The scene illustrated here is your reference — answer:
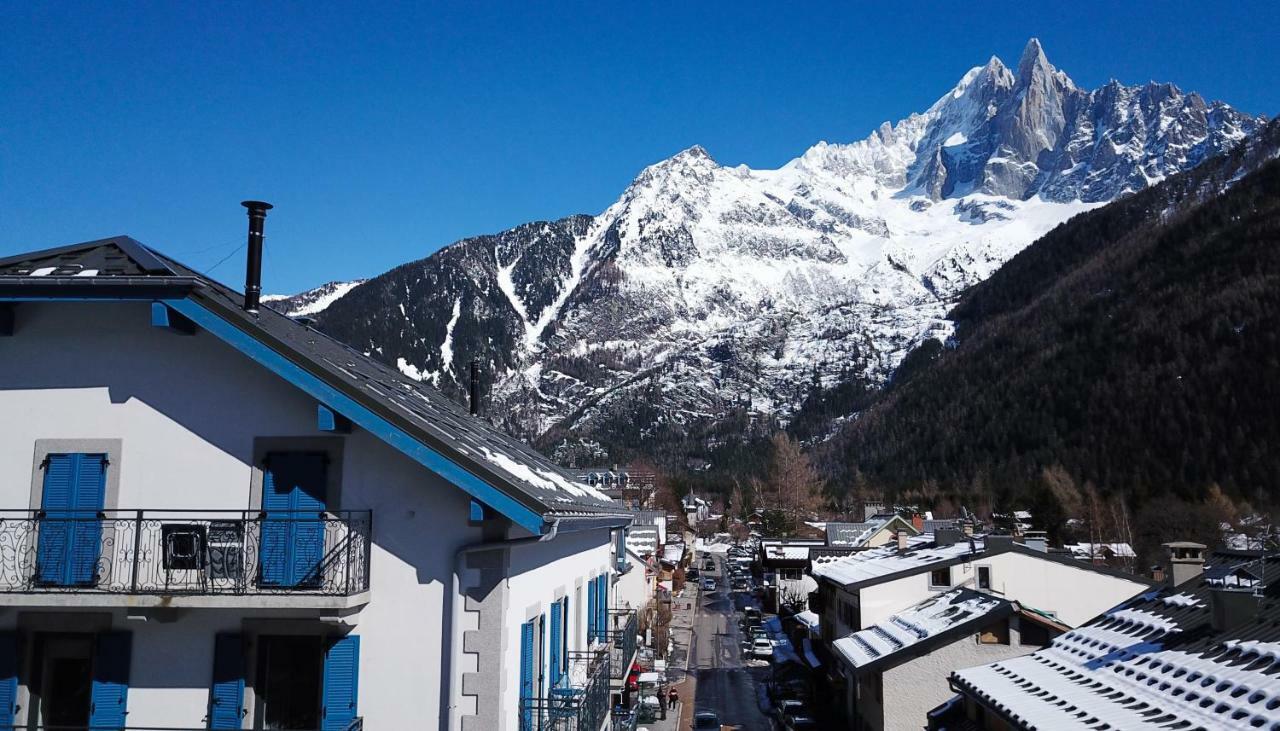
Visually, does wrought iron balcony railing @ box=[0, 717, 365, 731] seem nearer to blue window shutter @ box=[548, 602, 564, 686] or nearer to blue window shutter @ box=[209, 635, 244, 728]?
blue window shutter @ box=[209, 635, 244, 728]

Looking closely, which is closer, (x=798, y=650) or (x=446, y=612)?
(x=446, y=612)

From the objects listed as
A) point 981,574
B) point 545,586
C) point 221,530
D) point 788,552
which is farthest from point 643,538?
point 221,530

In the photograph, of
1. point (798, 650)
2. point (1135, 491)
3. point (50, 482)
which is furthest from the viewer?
point (1135, 491)

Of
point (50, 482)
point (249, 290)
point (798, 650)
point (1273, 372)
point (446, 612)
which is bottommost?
point (798, 650)

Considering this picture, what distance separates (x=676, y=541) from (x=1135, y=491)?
62593 mm

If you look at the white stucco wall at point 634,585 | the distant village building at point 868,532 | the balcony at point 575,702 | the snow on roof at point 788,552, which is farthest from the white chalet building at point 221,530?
the snow on roof at point 788,552

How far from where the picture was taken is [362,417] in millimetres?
10164

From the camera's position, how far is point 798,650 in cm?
5194

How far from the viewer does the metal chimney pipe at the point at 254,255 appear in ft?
40.1

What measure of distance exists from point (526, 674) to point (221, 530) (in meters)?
4.15

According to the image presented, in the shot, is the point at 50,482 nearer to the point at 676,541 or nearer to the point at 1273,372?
the point at 676,541

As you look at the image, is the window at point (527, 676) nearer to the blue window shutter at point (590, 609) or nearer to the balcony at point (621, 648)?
the blue window shutter at point (590, 609)

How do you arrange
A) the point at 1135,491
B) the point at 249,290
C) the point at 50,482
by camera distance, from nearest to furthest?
1. the point at 50,482
2. the point at 249,290
3. the point at 1135,491

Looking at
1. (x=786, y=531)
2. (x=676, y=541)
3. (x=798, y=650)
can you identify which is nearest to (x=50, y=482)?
(x=798, y=650)
